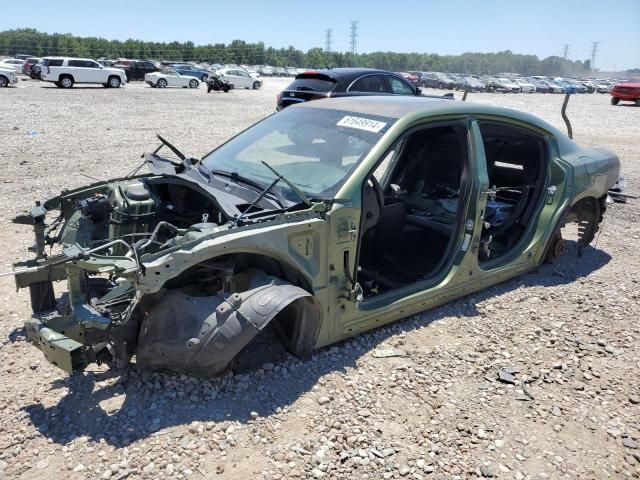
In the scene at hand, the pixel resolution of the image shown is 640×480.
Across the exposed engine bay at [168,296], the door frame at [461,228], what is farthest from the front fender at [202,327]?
the door frame at [461,228]

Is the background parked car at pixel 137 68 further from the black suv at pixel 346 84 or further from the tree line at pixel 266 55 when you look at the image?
the black suv at pixel 346 84

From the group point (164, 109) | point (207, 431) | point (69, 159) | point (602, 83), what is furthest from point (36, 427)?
point (602, 83)

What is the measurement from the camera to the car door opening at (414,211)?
12.9 feet

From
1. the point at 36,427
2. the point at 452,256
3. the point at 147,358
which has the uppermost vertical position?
the point at 452,256

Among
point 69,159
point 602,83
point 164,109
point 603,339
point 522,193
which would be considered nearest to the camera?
point 603,339

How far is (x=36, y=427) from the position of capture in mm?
2672

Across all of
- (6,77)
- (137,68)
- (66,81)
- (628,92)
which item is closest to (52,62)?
(66,81)

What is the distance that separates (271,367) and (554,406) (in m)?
1.74

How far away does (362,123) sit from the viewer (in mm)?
3645

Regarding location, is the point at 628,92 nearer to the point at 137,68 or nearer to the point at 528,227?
the point at 528,227

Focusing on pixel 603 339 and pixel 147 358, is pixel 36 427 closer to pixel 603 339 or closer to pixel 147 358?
pixel 147 358

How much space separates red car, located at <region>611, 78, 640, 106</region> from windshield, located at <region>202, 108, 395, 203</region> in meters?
30.4

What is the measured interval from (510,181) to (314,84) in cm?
719

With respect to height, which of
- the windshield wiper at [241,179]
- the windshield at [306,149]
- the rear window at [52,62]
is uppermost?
the rear window at [52,62]
